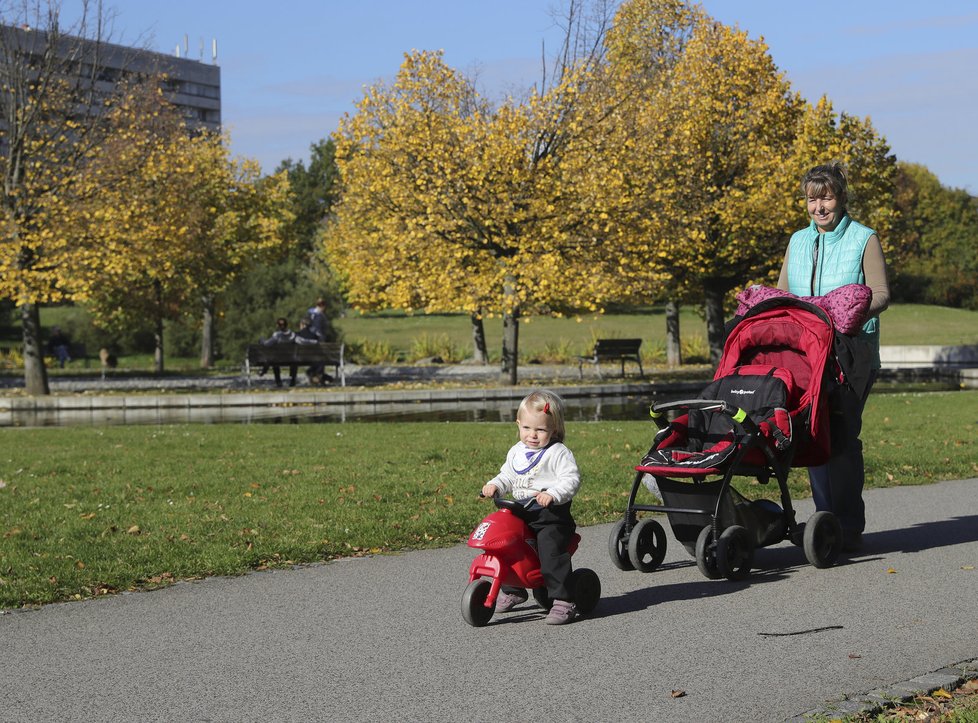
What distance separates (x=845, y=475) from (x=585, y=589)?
2137 mm

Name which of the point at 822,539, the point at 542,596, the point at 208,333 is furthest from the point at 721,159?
the point at 542,596

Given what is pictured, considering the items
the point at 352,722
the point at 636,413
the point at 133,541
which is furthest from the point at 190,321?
the point at 352,722

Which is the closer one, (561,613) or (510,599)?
(561,613)

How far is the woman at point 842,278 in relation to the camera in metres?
6.87

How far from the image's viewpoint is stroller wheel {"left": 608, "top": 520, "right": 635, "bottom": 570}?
6.50 meters

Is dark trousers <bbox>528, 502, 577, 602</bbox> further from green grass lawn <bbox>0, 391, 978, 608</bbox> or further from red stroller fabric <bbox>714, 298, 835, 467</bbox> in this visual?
green grass lawn <bbox>0, 391, 978, 608</bbox>

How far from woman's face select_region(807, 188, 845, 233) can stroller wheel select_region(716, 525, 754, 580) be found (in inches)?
74.7

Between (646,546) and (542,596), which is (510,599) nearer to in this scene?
(542,596)

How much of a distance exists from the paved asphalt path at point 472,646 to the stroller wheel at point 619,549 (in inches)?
3.3

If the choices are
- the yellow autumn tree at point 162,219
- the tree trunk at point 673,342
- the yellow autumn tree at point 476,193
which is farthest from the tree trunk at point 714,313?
the yellow autumn tree at point 162,219

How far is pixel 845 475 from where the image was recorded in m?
6.96

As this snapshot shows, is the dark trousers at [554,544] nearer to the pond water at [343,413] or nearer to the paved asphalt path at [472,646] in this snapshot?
the paved asphalt path at [472,646]

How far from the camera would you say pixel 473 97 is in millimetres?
26312

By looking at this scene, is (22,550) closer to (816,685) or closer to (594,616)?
(594,616)
